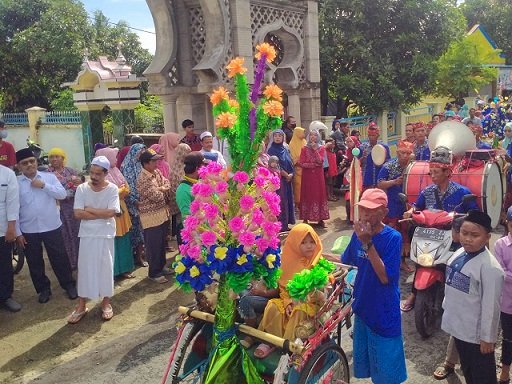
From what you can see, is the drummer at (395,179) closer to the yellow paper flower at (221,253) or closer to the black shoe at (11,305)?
the yellow paper flower at (221,253)

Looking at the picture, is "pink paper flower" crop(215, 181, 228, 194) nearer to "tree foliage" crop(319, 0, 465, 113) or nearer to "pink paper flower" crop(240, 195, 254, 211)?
"pink paper flower" crop(240, 195, 254, 211)

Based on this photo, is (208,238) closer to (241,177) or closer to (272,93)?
(241,177)

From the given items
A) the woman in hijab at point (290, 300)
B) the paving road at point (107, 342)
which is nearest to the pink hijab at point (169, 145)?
the paving road at point (107, 342)

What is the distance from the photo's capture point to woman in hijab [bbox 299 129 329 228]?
28.3ft

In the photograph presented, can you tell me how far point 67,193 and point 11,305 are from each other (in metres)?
1.52

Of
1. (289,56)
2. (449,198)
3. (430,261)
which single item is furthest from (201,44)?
(430,261)

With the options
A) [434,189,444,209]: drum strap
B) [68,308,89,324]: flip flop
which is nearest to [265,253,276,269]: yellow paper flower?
[434,189,444,209]: drum strap

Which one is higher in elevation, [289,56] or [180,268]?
[289,56]

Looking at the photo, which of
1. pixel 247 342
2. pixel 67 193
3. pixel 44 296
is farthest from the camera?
pixel 67 193

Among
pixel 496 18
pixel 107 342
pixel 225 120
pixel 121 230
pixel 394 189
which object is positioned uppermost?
pixel 496 18

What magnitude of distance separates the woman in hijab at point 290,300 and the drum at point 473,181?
3.02m

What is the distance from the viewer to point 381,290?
11.3 feet

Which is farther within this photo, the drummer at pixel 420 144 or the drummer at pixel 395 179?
the drummer at pixel 420 144

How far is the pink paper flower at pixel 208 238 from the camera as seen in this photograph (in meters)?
2.93
